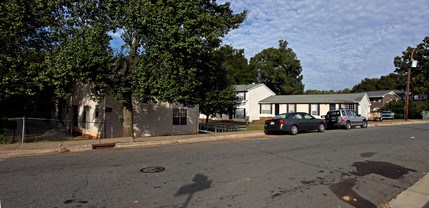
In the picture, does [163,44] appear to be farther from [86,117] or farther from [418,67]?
[418,67]

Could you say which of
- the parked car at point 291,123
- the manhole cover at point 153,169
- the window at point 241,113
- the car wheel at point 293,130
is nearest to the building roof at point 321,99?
the window at point 241,113

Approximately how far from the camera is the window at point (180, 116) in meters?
18.2

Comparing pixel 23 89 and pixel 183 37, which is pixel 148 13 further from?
pixel 23 89

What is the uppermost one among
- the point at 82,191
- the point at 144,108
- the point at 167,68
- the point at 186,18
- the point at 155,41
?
the point at 186,18

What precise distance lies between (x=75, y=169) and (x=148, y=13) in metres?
7.05

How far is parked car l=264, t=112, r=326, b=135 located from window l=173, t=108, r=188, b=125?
609 centimetres

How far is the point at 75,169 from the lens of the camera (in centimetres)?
674

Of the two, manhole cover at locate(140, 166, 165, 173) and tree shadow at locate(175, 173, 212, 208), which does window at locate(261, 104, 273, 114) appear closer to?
manhole cover at locate(140, 166, 165, 173)

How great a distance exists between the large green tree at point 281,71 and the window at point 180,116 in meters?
37.9

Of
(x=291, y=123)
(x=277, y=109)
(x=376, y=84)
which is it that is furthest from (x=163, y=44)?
(x=376, y=84)

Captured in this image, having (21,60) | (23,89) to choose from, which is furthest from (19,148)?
(21,60)

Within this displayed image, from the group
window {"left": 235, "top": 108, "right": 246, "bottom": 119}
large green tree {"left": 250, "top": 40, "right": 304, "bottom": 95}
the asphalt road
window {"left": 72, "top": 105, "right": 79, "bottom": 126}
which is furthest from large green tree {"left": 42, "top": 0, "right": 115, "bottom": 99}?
large green tree {"left": 250, "top": 40, "right": 304, "bottom": 95}

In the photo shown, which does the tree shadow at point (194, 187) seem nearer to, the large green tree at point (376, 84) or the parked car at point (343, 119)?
the parked car at point (343, 119)

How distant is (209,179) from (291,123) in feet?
37.8
